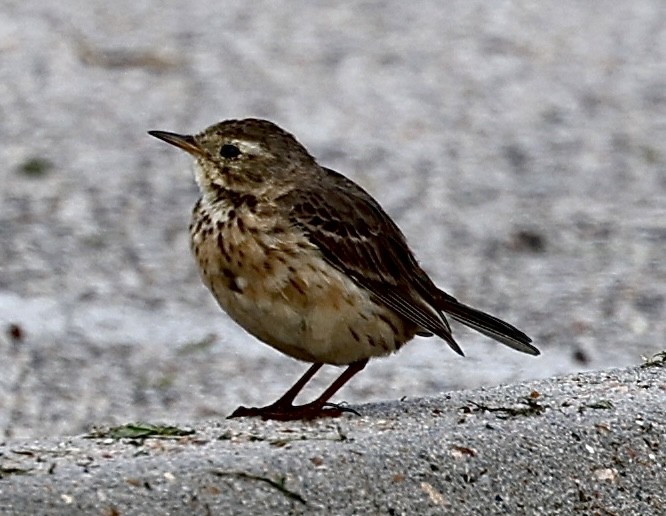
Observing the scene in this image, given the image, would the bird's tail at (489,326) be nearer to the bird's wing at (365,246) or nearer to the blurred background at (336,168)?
the bird's wing at (365,246)

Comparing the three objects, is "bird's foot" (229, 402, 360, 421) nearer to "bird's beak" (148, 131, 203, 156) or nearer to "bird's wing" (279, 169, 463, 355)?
"bird's wing" (279, 169, 463, 355)

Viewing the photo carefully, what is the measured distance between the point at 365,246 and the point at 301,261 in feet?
1.24

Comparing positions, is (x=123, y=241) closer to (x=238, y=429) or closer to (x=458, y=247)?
(x=458, y=247)

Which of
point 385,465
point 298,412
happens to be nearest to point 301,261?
point 298,412

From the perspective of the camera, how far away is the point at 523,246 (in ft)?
38.4

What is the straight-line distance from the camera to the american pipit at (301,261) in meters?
6.25

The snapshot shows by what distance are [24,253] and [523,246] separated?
3.14 metres

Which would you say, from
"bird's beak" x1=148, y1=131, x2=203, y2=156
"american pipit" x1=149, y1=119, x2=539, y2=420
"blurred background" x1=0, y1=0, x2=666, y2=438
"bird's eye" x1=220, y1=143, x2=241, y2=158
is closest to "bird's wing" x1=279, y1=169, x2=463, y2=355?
"american pipit" x1=149, y1=119, x2=539, y2=420

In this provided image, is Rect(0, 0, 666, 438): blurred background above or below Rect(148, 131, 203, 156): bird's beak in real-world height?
above

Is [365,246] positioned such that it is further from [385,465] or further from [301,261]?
[385,465]

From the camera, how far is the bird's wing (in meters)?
6.50

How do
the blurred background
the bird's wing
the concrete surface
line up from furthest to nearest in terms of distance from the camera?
the blurred background
the bird's wing
the concrete surface

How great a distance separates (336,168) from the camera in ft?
40.9

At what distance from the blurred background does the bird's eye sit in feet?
8.20
